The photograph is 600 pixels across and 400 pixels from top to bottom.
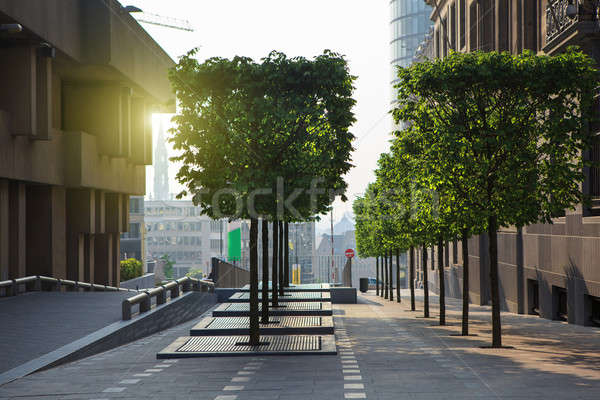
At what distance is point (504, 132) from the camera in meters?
16.3

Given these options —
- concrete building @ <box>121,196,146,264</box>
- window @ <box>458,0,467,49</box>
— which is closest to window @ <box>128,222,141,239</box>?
concrete building @ <box>121,196,146,264</box>

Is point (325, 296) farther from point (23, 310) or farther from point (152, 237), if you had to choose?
point (152, 237)

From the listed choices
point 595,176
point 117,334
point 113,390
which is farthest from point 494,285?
point 595,176

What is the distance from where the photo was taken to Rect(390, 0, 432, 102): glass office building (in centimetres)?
15538

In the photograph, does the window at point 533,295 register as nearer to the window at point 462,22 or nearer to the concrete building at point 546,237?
the concrete building at point 546,237

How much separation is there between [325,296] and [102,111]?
17.0m

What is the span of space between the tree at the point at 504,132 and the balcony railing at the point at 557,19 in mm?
9064

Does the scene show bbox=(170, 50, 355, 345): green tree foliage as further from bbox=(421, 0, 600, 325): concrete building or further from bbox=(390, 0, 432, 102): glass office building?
bbox=(390, 0, 432, 102): glass office building

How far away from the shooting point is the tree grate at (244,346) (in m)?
14.9

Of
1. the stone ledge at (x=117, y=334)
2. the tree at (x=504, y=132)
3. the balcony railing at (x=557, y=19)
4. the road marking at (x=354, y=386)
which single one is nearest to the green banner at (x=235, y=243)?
the stone ledge at (x=117, y=334)

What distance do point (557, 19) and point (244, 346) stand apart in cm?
1772

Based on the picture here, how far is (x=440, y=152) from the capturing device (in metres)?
16.7

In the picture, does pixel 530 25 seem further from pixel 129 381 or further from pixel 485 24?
pixel 129 381

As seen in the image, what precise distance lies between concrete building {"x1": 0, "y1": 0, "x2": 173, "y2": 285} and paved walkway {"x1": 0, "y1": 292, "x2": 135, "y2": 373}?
5152mm
